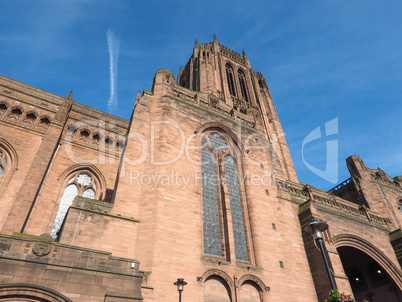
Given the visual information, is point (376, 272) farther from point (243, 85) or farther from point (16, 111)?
point (243, 85)

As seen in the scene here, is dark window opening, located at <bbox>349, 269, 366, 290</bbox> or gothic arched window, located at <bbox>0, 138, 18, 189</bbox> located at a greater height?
gothic arched window, located at <bbox>0, 138, 18, 189</bbox>

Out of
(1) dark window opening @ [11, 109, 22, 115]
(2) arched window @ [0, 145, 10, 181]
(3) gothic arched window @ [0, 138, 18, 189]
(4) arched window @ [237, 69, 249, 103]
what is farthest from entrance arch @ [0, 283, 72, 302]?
(4) arched window @ [237, 69, 249, 103]

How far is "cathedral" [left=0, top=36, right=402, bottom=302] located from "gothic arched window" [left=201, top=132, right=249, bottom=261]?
0.24ft

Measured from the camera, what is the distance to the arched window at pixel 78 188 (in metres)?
17.2

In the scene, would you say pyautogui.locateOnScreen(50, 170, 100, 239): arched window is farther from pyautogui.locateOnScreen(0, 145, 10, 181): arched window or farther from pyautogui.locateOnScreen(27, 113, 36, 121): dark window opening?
pyautogui.locateOnScreen(27, 113, 36, 121): dark window opening

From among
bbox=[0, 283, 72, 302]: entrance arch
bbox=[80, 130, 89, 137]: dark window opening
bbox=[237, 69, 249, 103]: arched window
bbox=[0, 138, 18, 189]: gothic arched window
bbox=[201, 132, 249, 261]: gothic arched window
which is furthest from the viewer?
bbox=[237, 69, 249, 103]: arched window

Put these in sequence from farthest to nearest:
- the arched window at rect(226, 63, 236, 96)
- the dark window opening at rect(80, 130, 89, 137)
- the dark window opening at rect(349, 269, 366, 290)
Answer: the arched window at rect(226, 63, 236, 96) → the dark window opening at rect(349, 269, 366, 290) → the dark window opening at rect(80, 130, 89, 137)

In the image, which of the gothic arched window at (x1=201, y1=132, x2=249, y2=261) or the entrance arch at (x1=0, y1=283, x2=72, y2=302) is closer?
the entrance arch at (x1=0, y1=283, x2=72, y2=302)

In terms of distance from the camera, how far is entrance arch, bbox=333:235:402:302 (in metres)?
20.0

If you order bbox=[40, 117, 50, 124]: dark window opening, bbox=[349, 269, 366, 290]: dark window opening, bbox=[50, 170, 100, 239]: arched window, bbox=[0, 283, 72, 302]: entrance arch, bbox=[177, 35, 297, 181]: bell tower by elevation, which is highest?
bbox=[177, 35, 297, 181]: bell tower

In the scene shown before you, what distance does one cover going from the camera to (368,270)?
23438mm

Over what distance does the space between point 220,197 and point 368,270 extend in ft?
56.9

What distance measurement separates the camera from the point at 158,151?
49.4ft

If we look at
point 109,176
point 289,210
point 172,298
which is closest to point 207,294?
point 172,298
